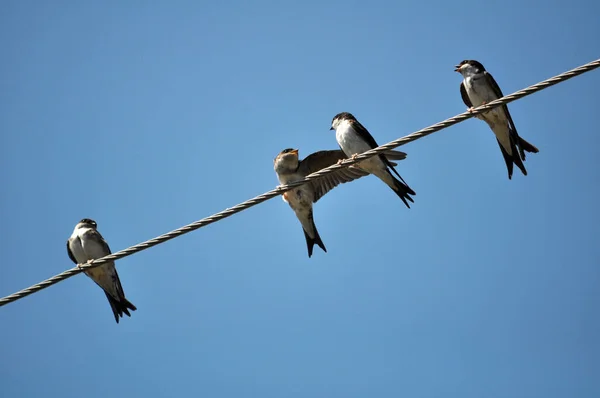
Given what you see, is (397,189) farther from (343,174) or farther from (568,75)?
(568,75)

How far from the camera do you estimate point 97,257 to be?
338 inches

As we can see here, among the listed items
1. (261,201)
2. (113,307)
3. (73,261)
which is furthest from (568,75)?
Answer: (73,261)

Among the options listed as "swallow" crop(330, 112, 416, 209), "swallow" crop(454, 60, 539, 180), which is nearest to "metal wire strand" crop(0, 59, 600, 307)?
"swallow" crop(330, 112, 416, 209)

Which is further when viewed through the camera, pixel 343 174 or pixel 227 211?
pixel 343 174

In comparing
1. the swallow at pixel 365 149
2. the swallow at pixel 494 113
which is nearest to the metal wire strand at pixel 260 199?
the swallow at pixel 365 149

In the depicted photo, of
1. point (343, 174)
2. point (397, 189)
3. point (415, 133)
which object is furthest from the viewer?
point (343, 174)

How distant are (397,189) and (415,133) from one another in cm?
277

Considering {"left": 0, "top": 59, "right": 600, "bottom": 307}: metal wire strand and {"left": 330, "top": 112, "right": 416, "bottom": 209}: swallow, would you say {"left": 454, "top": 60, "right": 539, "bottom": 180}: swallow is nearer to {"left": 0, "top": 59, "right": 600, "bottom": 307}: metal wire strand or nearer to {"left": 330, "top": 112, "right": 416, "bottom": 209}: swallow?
{"left": 330, "top": 112, "right": 416, "bottom": 209}: swallow

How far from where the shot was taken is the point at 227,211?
561 centimetres

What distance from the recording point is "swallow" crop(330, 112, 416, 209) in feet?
26.1

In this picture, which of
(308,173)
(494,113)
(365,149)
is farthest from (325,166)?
(494,113)

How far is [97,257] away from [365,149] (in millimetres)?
3185

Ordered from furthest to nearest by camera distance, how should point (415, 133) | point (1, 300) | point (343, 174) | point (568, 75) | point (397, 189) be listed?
point (343, 174), point (397, 189), point (1, 300), point (415, 133), point (568, 75)

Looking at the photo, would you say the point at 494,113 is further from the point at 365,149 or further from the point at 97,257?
the point at 97,257
